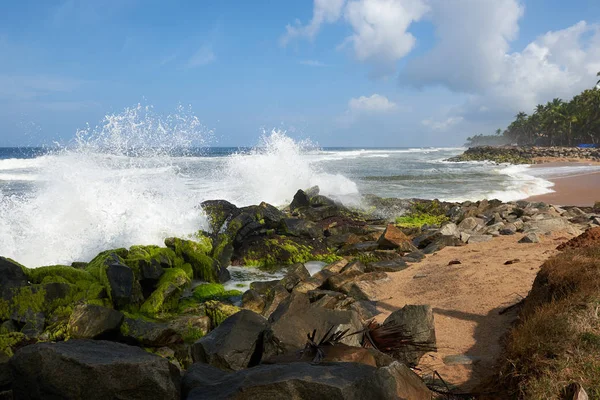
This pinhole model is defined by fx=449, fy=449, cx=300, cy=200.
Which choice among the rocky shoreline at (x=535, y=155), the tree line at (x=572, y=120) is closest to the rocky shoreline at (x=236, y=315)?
the rocky shoreline at (x=535, y=155)

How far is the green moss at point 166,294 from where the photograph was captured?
7.63 meters

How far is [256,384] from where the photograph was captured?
2.88 m

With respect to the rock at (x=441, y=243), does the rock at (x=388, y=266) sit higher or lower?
lower

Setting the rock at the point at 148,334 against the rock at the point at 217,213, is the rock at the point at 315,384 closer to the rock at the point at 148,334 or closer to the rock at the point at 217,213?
the rock at the point at 148,334

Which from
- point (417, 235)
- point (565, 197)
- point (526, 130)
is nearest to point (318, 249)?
point (417, 235)

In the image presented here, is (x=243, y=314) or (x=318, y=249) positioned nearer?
(x=243, y=314)

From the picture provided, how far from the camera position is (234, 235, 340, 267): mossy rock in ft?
38.9

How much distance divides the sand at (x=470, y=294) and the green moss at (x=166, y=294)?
364 centimetres

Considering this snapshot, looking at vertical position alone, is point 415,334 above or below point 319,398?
below

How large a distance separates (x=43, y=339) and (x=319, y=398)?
506 cm

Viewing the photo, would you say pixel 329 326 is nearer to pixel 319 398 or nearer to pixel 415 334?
pixel 415 334

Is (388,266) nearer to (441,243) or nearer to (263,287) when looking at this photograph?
(441,243)

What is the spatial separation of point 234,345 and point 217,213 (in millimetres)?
9744

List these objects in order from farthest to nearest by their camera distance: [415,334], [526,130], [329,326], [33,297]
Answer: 1. [526,130]
2. [33,297]
3. [415,334]
4. [329,326]
